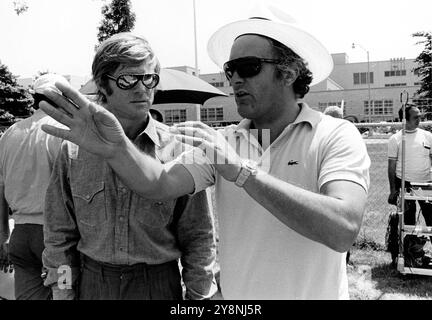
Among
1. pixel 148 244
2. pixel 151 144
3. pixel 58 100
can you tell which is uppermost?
pixel 58 100

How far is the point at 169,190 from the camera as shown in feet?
5.28

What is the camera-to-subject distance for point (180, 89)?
6445 millimetres

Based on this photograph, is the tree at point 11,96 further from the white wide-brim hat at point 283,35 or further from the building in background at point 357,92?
the white wide-brim hat at point 283,35

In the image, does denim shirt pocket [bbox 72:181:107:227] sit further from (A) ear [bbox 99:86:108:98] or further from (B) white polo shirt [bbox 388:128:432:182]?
(B) white polo shirt [bbox 388:128:432:182]

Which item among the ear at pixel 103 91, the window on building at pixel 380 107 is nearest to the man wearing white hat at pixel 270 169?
the ear at pixel 103 91

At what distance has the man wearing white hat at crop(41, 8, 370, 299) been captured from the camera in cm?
135

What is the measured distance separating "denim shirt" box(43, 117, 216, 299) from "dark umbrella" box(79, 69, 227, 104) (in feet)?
14.0

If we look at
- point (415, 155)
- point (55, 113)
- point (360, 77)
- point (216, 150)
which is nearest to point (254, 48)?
point (216, 150)

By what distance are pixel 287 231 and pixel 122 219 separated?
0.77 metres

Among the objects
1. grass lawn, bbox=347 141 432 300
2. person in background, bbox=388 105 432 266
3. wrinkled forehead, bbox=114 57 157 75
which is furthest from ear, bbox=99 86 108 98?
person in background, bbox=388 105 432 266

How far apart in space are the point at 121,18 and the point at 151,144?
753 inches
